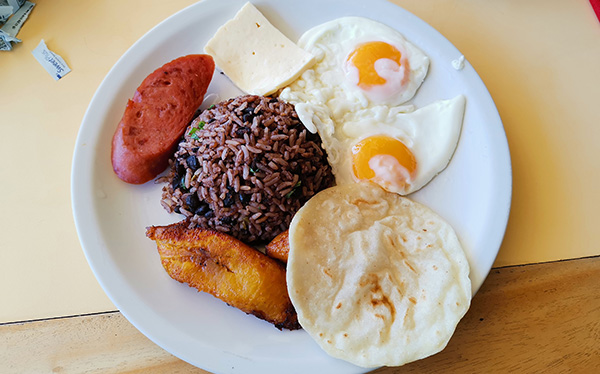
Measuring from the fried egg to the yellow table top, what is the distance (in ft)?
1.87

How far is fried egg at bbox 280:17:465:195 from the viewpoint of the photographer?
8.31ft

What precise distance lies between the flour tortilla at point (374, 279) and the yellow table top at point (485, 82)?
0.53 meters

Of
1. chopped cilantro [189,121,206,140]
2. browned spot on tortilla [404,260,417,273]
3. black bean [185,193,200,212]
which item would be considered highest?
chopped cilantro [189,121,206,140]

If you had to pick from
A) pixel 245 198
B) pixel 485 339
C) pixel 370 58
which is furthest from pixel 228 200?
pixel 485 339

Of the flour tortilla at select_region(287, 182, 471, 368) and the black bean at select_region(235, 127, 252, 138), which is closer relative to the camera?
the flour tortilla at select_region(287, 182, 471, 368)

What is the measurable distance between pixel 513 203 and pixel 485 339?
0.81m

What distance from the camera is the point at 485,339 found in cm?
236

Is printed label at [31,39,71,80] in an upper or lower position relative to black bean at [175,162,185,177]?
upper

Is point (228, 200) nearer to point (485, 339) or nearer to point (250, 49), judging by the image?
point (250, 49)

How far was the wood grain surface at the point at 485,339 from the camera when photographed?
2.33 meters

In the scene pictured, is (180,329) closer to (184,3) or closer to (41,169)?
(41,169)

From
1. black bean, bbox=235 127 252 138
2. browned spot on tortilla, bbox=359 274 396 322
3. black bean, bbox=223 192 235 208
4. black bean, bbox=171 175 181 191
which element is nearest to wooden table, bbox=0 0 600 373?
browned spot on tortilla, bbox=359 274 396 322

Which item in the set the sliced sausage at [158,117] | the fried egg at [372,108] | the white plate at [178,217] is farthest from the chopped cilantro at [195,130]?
the fried egg at [372,108]

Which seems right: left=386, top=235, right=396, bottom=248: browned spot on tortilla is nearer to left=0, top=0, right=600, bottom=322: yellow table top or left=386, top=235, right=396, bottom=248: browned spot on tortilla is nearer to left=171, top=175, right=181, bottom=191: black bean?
left=0, top=0, right=600, bottom=322: yellow table top
